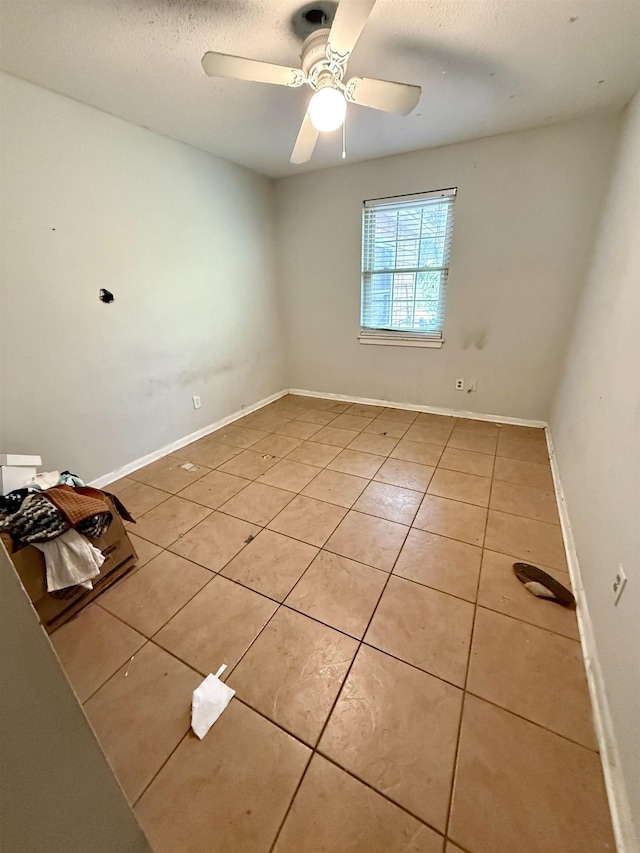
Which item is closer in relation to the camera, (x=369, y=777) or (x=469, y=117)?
(x=369, y=777)

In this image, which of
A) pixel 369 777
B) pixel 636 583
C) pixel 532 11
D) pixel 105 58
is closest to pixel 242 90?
pixel 105 58

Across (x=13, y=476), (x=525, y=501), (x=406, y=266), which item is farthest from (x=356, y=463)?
(x=13, y=476)

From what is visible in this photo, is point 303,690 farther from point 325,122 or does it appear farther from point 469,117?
point 469,117

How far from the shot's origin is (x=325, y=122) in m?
1.42

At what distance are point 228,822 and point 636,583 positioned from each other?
1348 millimetres

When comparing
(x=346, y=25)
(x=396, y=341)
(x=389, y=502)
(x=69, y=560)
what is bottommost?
(x=389, y=502)

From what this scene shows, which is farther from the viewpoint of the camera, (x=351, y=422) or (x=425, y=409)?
(x=425, y=409)

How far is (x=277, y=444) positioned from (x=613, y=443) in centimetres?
228

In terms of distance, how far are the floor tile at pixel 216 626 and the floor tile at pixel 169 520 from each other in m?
0.50

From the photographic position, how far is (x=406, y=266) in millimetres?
3146

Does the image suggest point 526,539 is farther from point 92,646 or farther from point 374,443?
point 92,646

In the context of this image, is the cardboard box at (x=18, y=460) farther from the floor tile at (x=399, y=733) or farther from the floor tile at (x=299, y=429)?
the floor tile at (x=399, y=733)

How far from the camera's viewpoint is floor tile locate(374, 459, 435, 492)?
2.33m

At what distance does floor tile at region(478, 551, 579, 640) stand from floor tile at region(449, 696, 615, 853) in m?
0.42
